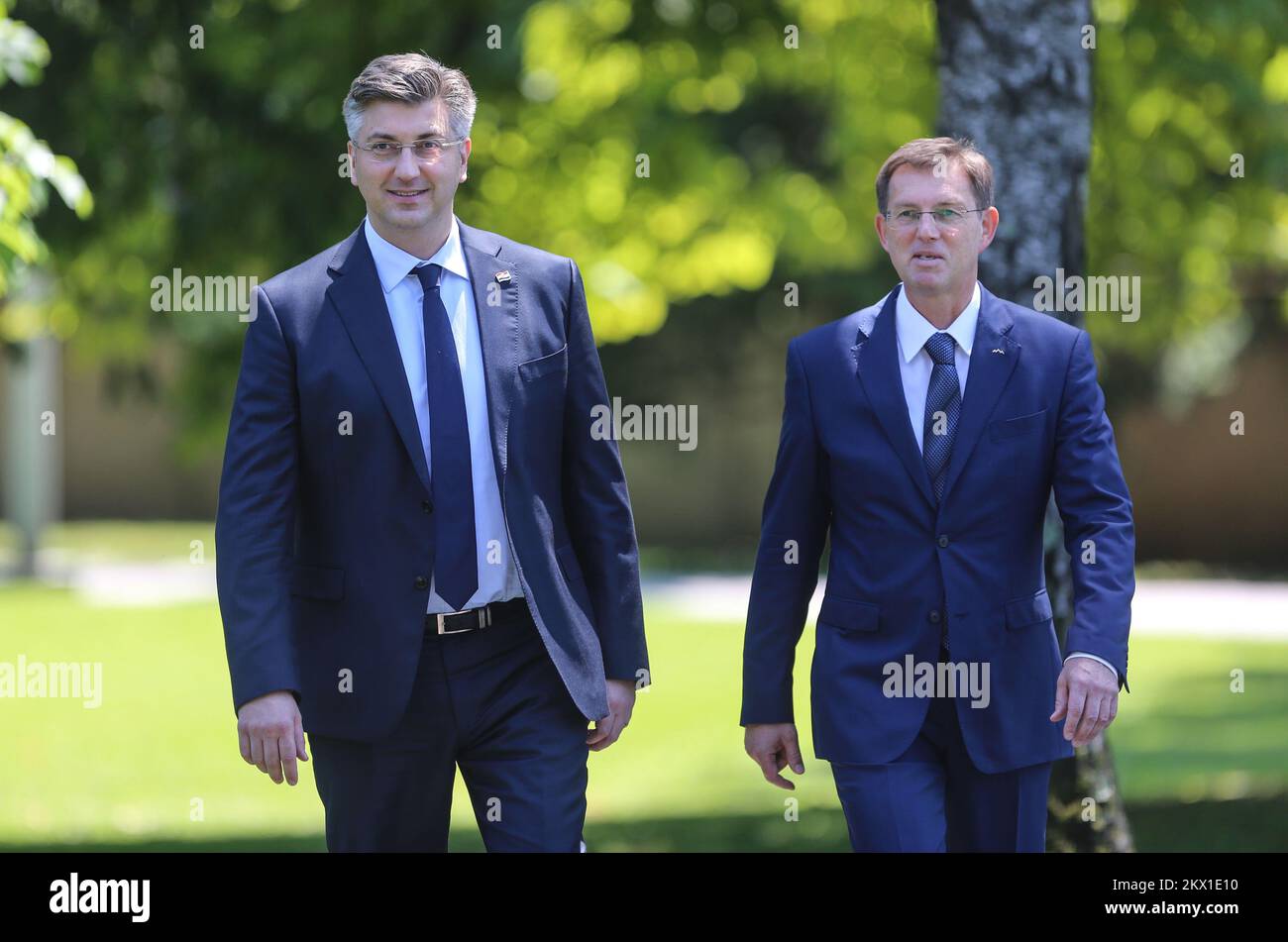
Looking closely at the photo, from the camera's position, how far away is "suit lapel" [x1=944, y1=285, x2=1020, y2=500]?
4359 mm

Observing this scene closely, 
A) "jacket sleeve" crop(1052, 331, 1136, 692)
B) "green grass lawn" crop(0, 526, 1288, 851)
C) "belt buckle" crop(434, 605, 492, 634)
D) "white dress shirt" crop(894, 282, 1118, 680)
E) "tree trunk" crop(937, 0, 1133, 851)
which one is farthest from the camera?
"green grass lawn" crop(0, 526, 1288, 851)

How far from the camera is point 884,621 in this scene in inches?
172

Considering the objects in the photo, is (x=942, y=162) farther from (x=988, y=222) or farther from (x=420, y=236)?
(x=420, y=236)

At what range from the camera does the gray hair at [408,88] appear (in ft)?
14.0

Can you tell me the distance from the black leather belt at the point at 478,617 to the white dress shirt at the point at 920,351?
102cm

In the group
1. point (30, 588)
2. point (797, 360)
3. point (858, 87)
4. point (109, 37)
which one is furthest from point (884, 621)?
point (30, 588)

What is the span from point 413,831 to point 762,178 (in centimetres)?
1458

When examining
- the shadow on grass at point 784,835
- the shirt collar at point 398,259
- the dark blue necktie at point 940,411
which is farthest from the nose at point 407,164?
the shadow on grass at point 784,835

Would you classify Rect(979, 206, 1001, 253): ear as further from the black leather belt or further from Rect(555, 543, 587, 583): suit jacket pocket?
the black leather belt

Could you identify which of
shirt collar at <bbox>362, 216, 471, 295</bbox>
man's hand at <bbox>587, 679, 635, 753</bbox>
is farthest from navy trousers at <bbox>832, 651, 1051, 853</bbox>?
shirt collar at <bbox>362, 216, 471, 295</bbox>

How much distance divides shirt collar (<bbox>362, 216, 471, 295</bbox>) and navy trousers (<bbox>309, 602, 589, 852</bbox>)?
2.77 feet

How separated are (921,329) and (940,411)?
0.68 ft

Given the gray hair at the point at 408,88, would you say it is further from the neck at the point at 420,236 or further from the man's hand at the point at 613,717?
the man's hand at the point at 613,717
